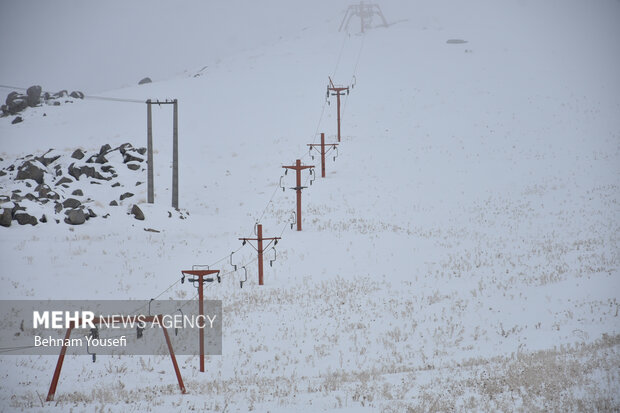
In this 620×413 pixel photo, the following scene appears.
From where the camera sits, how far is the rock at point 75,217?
95.1ft

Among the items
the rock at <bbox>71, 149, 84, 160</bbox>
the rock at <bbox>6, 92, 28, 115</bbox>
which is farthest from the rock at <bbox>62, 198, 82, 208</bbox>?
the rock at <bbox>6, 92, 28, 115</bbox>

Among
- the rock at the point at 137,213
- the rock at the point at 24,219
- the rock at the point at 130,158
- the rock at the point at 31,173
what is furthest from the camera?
the rock at the point at 130,158

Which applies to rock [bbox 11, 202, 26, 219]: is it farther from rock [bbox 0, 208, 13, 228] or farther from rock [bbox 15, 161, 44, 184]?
rock [bbox 15, 161, 44, 184]

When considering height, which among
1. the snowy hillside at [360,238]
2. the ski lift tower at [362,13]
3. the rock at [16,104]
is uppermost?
the ski lift tower at [362,13]

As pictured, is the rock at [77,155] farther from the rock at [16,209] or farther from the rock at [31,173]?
the rock at [16,209]

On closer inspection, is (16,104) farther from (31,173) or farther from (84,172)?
(31,173)

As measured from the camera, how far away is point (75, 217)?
29031 millimetres

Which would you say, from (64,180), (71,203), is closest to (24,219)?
(71,203)

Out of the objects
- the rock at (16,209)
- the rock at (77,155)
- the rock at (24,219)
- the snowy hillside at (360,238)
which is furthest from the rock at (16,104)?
the rock at (24,219)

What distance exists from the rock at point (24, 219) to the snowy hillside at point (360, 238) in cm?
31

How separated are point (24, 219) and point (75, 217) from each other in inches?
88.7

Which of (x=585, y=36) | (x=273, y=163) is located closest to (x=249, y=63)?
(x=273, y=163)

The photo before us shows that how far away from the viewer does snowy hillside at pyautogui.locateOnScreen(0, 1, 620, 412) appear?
1350cm

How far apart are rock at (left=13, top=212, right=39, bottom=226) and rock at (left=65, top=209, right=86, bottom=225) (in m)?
1.64
